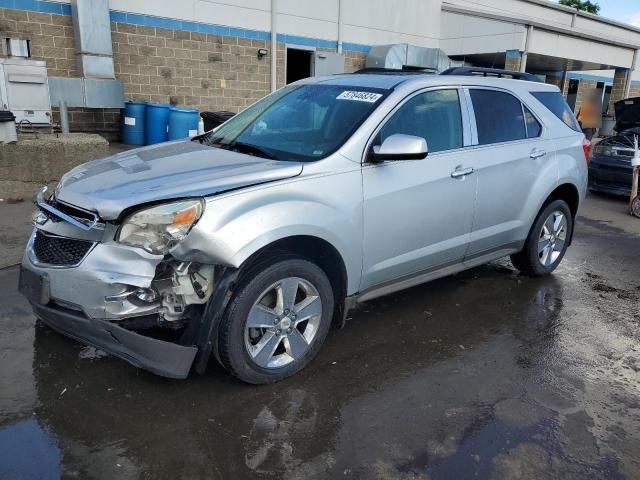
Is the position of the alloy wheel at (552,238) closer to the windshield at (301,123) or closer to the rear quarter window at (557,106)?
the rear quarter window at (557,106)

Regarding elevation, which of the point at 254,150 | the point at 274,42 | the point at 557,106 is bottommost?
the point at 254,150

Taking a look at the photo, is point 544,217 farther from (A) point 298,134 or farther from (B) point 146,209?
(B) point 146,209

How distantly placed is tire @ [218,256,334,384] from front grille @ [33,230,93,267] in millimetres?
846

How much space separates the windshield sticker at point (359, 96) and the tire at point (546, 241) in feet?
7.17

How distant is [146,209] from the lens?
9.32ft

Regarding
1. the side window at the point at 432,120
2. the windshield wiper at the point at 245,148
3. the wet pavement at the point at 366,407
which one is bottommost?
the wet pavement at the point at 366,407

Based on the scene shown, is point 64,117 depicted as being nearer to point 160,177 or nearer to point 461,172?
point 160,177

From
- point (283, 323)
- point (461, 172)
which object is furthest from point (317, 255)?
point (461, 172)

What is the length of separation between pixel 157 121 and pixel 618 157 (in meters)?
8.85

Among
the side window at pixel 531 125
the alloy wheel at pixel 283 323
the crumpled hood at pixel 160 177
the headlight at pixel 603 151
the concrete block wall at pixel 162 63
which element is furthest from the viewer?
the concrete block wall at pixel 162 63

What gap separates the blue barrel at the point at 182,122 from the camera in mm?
10914

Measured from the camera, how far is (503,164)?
4.43 m

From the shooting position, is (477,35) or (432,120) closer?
(432,120)

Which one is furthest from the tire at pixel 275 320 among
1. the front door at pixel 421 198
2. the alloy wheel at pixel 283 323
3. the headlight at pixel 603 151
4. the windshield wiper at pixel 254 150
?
the headlight at pixel 603 151
